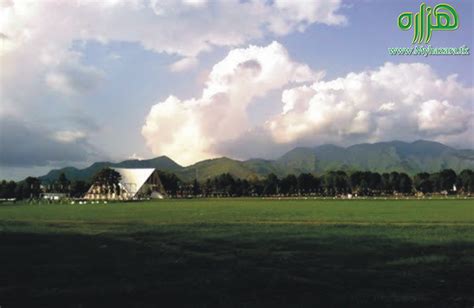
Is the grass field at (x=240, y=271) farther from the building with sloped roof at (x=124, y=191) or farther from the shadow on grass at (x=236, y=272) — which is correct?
the building with sloped roof at (x=124, y=191)

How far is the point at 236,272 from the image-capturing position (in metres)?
15.4

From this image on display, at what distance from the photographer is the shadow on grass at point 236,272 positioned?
463 inches

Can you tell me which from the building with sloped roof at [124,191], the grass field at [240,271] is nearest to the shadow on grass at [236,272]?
Answer: the grass field at [240,271]

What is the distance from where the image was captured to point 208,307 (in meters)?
11.0

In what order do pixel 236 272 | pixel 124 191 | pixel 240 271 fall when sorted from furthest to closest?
1. pixel 124 191
2. pixel 240 271
3. pixel 236 272

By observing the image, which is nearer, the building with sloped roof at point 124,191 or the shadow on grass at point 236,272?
the shadow on grass at point 236,272

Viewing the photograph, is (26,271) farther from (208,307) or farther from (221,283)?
(208,307)

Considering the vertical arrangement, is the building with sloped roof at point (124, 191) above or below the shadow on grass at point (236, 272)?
above

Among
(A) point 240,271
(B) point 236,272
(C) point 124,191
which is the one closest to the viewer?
(B) point 236,272

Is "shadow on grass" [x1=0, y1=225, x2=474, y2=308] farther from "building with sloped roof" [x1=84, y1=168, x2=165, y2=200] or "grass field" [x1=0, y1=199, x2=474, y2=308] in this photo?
"building with sloped roof" [x1=84, y1=168, x2=165, y2=200]

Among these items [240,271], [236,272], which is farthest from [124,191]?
[236,272]

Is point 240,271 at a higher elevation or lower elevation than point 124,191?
lower

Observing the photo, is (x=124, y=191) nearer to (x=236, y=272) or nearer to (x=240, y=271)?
(x=240, y=271)

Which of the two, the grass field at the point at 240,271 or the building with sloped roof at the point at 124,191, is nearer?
the grass field at the point at 240,271
